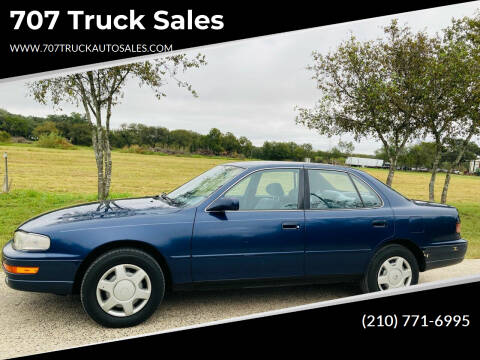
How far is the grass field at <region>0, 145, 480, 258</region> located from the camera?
1084cm

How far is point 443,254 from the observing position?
474 cm

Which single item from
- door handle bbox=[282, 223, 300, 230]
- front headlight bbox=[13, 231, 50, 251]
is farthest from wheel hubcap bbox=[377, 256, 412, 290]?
front headlight bbox=[13, 231, 50, 251]

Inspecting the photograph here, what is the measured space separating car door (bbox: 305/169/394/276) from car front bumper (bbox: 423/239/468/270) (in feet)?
2.05

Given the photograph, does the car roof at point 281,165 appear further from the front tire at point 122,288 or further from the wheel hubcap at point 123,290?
the wheel hubcap at point 123,290

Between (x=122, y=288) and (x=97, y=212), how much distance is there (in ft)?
2.85

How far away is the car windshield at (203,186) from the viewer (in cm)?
426

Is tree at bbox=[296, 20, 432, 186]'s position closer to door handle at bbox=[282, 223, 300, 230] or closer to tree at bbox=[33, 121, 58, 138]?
door handle at bbox=[282, 223, 300, 230]

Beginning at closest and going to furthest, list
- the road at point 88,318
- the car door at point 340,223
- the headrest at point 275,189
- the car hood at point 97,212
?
the road at point 88,318, the car hood at point 97,212, the car door at point 340,223, the headrest at point 275,189

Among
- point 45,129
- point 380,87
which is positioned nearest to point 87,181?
point 45,129

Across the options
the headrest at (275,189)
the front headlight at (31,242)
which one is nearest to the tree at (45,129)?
the front headlight at (31,242)

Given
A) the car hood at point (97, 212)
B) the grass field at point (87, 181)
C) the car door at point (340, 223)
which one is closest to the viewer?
the car hood at point (97, 212)

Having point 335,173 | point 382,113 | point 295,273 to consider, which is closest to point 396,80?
point 382,113

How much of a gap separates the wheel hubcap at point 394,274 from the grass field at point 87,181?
2.33m

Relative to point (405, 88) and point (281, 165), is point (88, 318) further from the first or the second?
point (405, 88)
